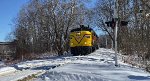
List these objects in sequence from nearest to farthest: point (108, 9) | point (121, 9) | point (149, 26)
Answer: point (149, 26)
point (121, 9)
point (108, 9)

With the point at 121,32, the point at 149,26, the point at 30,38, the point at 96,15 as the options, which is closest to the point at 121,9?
the point at 121,32

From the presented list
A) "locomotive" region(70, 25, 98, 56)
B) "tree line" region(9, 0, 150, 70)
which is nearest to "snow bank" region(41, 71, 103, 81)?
"tree line" region(9, 0, 150, 70)

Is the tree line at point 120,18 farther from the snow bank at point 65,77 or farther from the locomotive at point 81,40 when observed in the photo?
the snow bank at point 65,77

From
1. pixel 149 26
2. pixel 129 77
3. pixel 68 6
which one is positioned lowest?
pixel 129 77

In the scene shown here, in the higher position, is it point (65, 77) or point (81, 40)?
point (81, 40)

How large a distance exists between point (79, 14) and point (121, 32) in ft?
22.6

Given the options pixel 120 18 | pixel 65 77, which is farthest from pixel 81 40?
pixel 65 77

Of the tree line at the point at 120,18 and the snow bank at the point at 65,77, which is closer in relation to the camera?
the snow bank at the point at 65,77

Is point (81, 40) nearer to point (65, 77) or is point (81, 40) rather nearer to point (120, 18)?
point (120, 18)

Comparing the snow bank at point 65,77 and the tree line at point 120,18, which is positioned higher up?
the tree line at point 120,18

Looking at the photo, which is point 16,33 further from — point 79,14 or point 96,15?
point 79,14

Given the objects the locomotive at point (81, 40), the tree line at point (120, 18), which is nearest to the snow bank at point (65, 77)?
the tree line at point (120, 18)

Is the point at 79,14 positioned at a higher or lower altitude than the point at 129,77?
higher

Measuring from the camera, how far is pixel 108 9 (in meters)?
66.4
